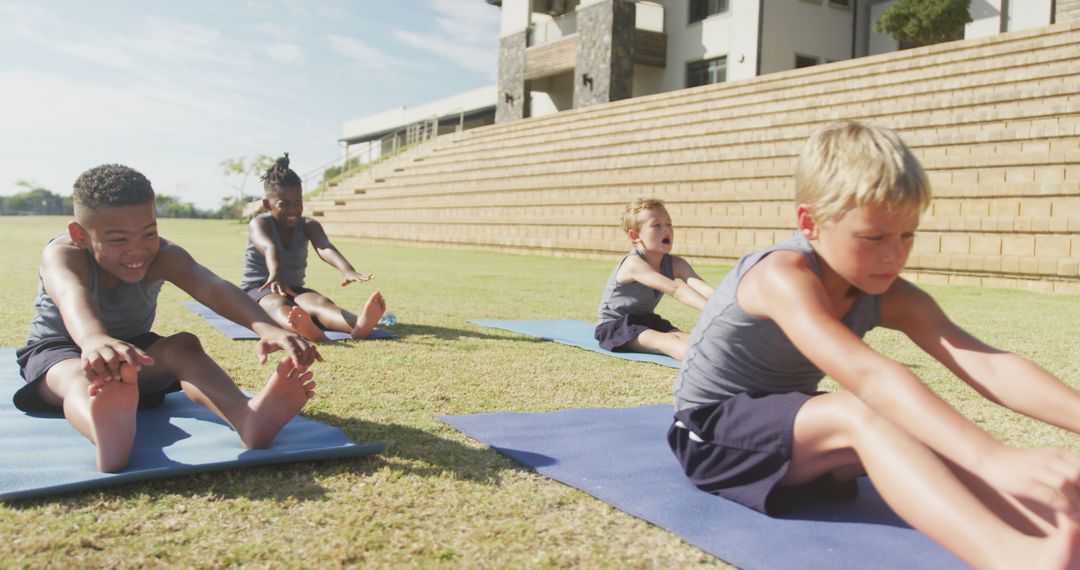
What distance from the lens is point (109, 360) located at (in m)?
2.02

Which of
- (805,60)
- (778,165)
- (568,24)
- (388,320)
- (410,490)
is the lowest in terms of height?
(410,490)

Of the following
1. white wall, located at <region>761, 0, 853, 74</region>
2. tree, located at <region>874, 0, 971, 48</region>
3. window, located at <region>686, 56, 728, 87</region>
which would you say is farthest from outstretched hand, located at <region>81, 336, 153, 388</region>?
window, located at <region>686, 56, 728, 87</region>

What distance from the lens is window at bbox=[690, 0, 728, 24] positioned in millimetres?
19872

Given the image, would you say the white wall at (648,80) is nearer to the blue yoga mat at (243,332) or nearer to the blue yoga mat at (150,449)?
the blue yoga mat at (243,332)

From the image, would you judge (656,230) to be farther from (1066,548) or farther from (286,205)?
(1066,548)

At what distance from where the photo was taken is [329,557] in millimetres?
1695

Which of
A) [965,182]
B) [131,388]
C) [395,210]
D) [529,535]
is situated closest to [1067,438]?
[529,535]

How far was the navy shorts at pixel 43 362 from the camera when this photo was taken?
2691 millimetres

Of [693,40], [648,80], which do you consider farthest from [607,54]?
[693,40]

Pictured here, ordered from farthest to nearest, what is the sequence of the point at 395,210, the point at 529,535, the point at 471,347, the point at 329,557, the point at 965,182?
the point at 395,210, the point at 965,182, the point at 471,347, the point at 529,535, the point at 329,557

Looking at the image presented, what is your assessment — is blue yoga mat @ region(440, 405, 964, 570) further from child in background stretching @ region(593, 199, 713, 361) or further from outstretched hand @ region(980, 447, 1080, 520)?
child in background stretching @ region(593, 199, 713, 361)

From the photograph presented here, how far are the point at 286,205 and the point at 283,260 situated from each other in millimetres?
392

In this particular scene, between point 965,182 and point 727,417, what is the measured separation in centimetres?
954

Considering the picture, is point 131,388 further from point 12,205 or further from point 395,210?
point 12,205
